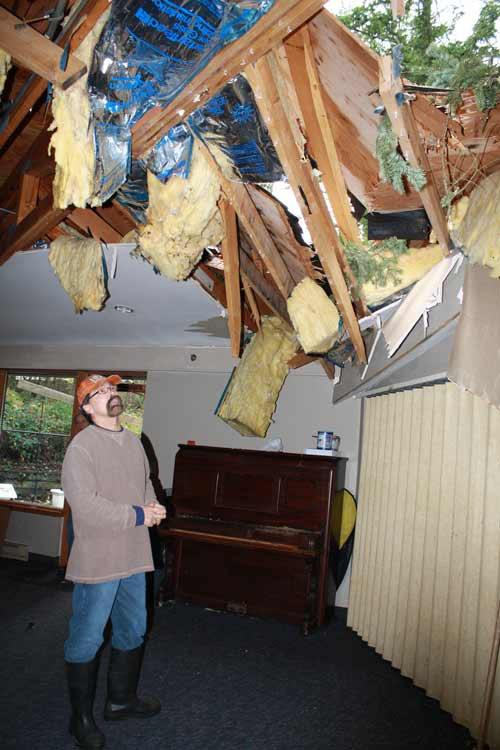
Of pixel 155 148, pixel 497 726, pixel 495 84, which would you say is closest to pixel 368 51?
pixel 495 84

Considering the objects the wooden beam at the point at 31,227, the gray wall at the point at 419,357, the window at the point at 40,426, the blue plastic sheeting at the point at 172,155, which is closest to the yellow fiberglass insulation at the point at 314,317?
the gray wall at the point at 419,357

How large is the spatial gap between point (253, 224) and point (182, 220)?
436mm

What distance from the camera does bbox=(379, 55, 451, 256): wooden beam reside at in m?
1.81

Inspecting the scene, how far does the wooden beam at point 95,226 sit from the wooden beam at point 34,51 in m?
1.48

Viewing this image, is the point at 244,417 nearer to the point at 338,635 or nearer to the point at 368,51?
the point at 338,635

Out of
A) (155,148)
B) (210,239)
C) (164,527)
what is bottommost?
(164,527)

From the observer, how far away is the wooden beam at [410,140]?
5.95ft

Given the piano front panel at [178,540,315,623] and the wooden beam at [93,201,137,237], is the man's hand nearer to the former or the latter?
the wooden beam at [93,201,137,237]

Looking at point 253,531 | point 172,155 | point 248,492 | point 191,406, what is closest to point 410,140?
point 172,155

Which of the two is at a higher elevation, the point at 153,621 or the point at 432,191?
the point at 432,191

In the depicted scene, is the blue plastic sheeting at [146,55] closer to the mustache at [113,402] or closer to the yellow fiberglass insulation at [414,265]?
the mustache at [113,402]

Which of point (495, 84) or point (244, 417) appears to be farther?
point (244, 417)

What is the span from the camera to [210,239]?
294 centimetres

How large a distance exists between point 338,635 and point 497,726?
2.01 meters
